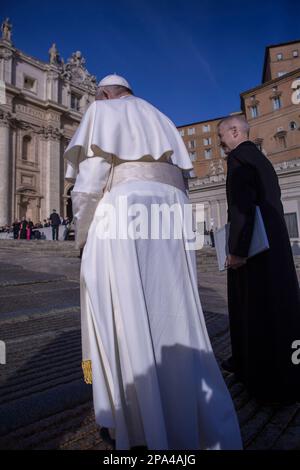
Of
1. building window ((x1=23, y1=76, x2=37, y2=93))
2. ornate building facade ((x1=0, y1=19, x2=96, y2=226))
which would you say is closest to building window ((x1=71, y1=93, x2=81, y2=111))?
ornate building facade ((x1=0, y1=19, x2=96, y2=226))

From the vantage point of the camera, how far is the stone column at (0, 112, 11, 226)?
27145 mm

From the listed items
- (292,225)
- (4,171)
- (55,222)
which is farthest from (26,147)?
(292,225)

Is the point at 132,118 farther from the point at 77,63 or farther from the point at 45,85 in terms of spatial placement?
the point at 77,63

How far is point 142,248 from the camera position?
1455 millimetres

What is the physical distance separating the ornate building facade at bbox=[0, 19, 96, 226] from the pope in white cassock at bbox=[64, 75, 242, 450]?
93.9ft

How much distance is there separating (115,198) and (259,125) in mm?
38428

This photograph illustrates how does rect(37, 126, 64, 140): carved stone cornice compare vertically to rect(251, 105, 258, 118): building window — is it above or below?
Answer: below

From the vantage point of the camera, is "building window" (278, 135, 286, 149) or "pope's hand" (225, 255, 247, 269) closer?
"pope's hand" (225, 255, 247, 269)

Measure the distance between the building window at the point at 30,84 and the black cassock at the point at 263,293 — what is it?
1444 inches

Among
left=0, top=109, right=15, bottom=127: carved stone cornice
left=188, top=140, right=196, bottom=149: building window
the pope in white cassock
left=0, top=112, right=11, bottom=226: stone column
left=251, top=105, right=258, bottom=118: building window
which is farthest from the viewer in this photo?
left=188, top=140, right=196, bottom=149: building window

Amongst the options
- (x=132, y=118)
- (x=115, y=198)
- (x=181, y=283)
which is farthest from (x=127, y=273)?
(x=132, y=118)

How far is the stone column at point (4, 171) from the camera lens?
27.1 metres

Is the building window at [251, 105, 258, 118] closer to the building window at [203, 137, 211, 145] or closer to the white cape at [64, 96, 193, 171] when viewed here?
the building window at [203, 137, 211, 145]

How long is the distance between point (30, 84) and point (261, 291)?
38262mm
